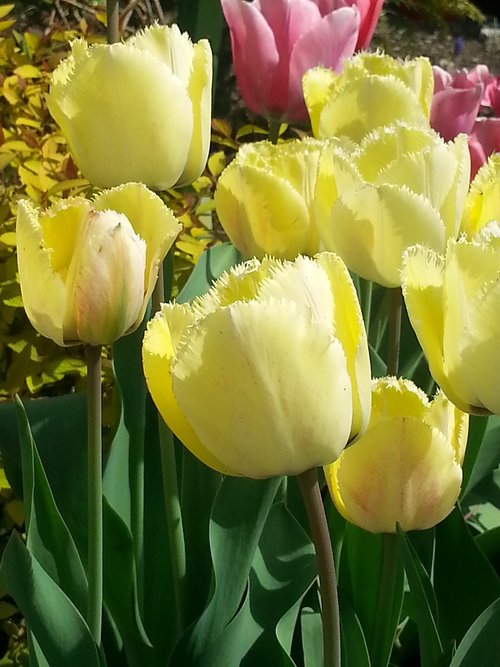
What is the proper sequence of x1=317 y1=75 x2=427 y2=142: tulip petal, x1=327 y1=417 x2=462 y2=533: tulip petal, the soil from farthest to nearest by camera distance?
the soil < x1=317 y1=75 x2=427 y2=142: tulip petal < x1=327 y1=417 x2=462 y2=533: tulip petal

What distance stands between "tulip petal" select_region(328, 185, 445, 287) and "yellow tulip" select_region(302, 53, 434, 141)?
0.15 metres

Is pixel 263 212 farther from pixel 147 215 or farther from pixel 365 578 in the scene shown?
pixel 365 578

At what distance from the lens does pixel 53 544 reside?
749 mm

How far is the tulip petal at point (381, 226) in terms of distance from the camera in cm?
64

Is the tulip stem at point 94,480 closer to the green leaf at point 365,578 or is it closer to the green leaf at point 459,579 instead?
the green leaf at point 365,578

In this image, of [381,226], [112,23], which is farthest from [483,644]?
[112,23]

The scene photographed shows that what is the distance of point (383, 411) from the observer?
1.88 ft

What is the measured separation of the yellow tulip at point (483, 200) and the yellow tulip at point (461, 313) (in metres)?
0.13

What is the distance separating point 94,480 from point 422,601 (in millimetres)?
247

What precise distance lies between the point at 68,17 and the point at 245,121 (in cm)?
84

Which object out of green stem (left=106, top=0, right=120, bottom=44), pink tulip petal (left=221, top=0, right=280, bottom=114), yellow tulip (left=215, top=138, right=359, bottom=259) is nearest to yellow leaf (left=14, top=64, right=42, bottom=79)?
pink tulip petal (left=221, top=0, right=280, bottom=114)

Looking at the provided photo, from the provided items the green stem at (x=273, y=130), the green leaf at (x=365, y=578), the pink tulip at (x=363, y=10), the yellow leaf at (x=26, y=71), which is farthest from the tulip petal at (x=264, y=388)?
the yellow leaf at (x=26, y=71)

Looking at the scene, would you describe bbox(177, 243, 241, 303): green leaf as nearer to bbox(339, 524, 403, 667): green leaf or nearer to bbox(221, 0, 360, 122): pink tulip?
bbox(221, 0, 360, 122): pink tulip

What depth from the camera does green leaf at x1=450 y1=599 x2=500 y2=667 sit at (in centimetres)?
60
